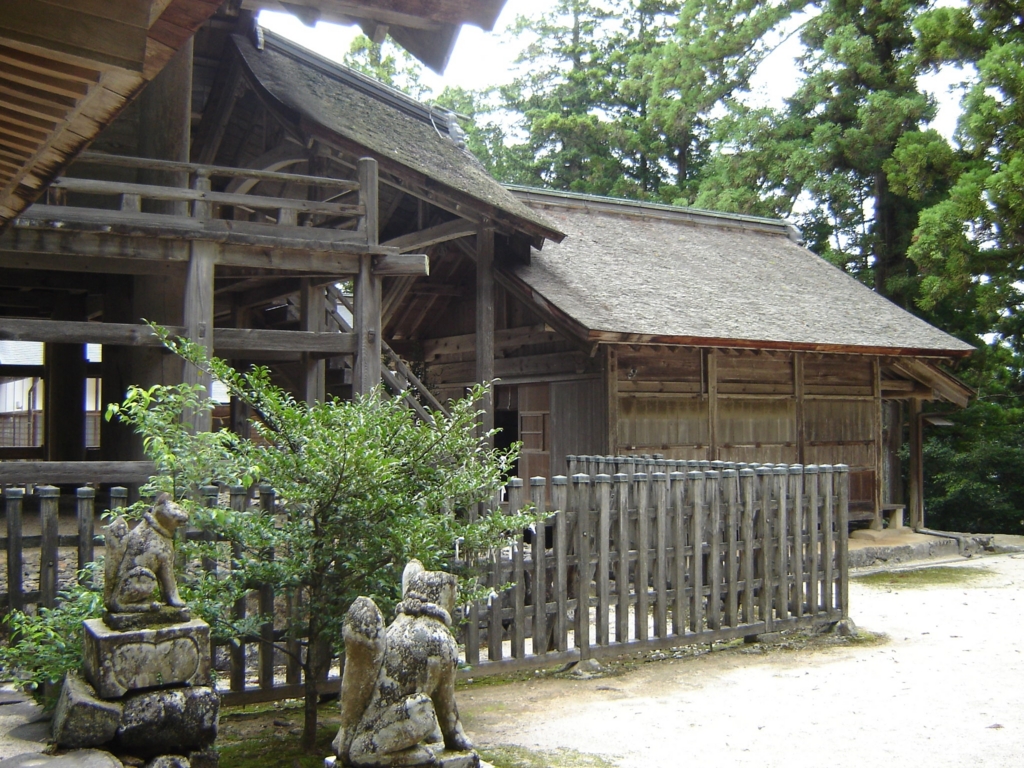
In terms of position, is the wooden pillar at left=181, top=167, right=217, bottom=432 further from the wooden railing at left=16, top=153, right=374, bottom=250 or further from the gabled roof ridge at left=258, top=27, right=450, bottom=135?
the gabled roof ridge at left=258, top=27, right=450, bottom=135

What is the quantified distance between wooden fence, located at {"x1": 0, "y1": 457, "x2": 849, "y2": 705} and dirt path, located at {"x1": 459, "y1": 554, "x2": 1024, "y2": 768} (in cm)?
38

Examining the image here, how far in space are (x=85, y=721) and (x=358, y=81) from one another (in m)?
10.7

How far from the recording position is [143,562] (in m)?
4.35

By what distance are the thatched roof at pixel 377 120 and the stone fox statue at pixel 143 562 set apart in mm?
6586

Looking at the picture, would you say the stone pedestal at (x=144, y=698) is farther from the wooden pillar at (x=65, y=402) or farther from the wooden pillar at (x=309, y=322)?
the wooden pillar at (x=65, y=402)

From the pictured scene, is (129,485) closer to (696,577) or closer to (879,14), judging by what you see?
(696,577)

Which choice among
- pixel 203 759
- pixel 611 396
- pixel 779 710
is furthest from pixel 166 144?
pixel 779 710

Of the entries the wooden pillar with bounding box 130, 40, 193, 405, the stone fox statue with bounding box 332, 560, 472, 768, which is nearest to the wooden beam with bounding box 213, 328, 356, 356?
the wooden pillar with bounding box 130, 40, 193, 405

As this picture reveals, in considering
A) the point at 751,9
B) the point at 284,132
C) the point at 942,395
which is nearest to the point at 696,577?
the point at 284,132

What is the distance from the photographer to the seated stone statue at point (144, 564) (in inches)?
169

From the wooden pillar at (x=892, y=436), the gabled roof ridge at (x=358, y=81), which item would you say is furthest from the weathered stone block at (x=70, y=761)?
the wooden pillar at (x=892, y=436)

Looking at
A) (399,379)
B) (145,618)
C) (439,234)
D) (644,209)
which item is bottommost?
(145,618)

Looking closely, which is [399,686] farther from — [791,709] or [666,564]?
[666,564]

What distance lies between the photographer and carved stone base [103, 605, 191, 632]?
425 cm
